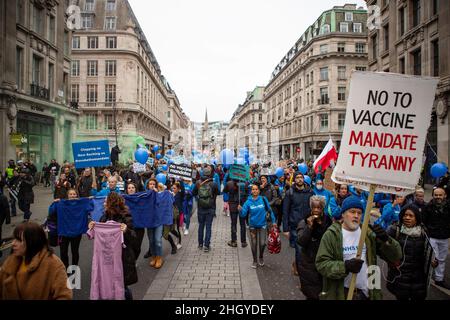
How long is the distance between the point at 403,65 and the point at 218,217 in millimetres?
19751

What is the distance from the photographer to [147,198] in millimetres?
6379

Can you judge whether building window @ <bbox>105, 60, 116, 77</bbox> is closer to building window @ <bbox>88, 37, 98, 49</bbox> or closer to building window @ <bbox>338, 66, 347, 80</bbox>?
building window @ <bbox>88, 37, 98, 49</bbox>

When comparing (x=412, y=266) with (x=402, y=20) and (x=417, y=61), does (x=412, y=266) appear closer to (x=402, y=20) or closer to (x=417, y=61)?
(x=417, y=61)

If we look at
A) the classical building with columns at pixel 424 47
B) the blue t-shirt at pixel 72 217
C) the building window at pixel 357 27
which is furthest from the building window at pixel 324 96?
the blue t-shirt at pixel 72 217

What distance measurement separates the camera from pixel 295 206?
651 centimetres

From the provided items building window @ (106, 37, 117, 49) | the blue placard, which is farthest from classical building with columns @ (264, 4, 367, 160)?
the blue placard

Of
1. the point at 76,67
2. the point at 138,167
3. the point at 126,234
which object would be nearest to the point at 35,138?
Answer: the point at 138,167

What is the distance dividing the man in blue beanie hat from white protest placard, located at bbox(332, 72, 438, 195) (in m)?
0.36

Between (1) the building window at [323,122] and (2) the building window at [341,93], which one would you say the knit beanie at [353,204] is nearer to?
(1) the building window at [323,122]

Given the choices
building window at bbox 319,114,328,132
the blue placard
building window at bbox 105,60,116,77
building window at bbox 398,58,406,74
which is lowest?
the blue placard

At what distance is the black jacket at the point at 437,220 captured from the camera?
540 cm

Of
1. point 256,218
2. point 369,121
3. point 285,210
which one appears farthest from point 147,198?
point 369,121

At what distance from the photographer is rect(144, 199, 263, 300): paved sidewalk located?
4867 mm
